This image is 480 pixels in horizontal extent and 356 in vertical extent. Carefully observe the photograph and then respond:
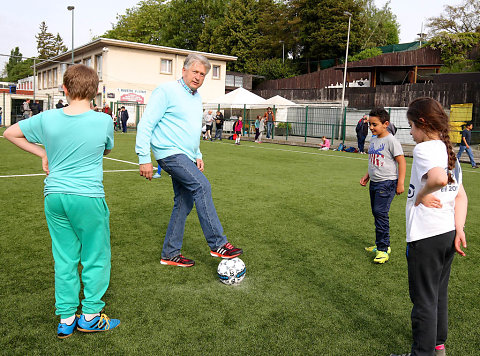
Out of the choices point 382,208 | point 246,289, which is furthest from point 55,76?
point 246,289

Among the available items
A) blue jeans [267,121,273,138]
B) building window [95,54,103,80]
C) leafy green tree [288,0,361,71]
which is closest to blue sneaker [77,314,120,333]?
blue jeans [267,121,273,138]

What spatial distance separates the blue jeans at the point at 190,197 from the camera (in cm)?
394

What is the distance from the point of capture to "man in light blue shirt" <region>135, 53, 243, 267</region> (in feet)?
12.7

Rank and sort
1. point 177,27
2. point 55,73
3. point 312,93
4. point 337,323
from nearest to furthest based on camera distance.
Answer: point 337,323 → point 312,93 → point 55,73 → point 177,27

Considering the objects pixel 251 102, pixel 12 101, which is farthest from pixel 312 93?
pixel 12 101

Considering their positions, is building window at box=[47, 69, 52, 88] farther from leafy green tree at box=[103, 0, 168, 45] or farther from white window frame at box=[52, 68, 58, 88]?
leafy green tree at box=[103, 0, 168, 45]

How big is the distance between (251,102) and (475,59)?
1819 cm

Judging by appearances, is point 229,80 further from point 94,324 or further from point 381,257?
point 94,324

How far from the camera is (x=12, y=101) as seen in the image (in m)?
37.5

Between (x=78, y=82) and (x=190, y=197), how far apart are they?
1.87m

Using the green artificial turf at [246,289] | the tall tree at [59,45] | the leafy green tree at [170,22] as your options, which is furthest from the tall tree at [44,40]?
the green artificial turf at [246,289]

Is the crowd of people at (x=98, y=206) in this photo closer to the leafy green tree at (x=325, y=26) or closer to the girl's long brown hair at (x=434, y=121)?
the girl's long brown hair at (x=434, y=121)

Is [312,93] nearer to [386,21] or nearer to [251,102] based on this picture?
[251,102]

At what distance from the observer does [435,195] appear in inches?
99.0
